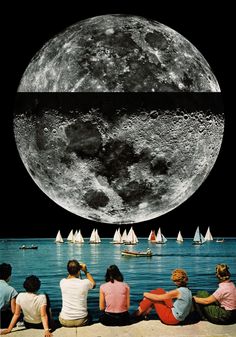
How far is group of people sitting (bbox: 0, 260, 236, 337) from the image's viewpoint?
7.59 m

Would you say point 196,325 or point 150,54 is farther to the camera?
point 150,54

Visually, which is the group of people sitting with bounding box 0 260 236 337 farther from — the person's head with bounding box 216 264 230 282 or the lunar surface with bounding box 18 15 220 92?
the lunar surface with bounding box 18 15 220 92

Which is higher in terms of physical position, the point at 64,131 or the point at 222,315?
the point at 64,131

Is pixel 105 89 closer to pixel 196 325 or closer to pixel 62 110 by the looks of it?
pixel 62 110

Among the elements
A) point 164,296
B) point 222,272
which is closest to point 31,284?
point 164,296

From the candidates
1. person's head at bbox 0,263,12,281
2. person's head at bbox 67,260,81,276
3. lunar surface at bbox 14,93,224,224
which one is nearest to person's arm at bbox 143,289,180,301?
person's head at bbox 67,260,81,276

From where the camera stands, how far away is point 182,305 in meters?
7.74

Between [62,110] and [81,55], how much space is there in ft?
3.93

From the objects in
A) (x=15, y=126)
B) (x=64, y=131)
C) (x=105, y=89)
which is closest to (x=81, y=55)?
(x=105, y=89)

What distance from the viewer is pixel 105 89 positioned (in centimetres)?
992

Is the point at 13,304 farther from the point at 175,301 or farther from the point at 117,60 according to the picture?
the point at 117,60

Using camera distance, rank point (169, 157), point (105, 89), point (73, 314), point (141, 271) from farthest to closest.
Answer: point (141, 271) → point (169, 157) → point (105, 89) → point (73, 314)

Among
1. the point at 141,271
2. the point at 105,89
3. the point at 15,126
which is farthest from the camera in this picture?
the point at 141,271

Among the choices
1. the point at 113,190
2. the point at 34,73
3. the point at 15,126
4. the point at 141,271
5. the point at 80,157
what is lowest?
the point at 141,271
